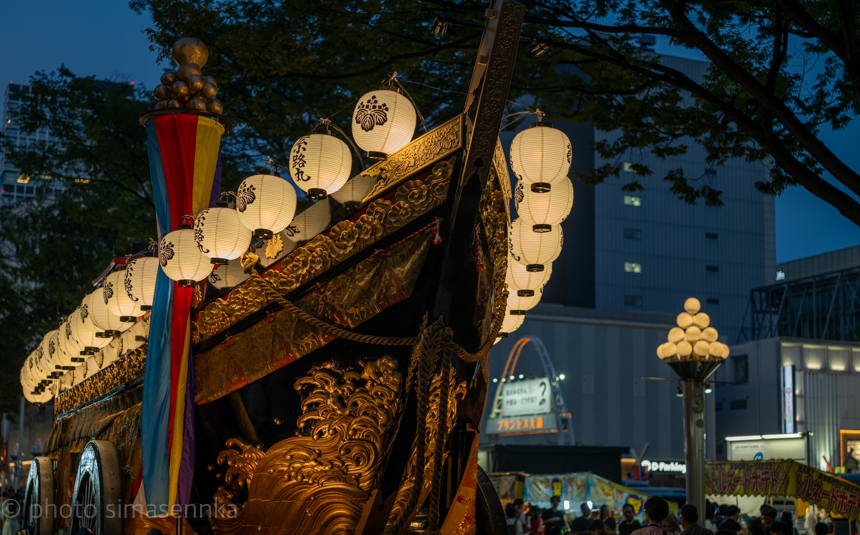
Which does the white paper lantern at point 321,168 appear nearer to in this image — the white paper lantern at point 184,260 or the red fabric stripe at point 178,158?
the white paper lantern at point 184,260

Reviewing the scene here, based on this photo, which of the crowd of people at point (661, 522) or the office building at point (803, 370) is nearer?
the crowd of people at point (661, 522)

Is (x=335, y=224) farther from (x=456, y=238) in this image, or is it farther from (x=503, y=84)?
(x=503, y=84)

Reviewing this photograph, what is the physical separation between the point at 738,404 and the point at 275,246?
A: 132ft

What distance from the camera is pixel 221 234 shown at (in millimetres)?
5598

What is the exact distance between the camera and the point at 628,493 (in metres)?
16.6

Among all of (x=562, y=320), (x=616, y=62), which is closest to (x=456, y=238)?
(x=616, y=62)

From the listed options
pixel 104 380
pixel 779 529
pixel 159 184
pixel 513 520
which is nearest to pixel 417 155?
pixel 159 184

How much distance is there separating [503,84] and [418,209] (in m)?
0.90

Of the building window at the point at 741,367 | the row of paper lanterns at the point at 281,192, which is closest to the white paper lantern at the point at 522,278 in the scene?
the row of paper lanterns at the point at 281,192

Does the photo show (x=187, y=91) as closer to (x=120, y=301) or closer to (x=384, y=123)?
(x=384, y=123)

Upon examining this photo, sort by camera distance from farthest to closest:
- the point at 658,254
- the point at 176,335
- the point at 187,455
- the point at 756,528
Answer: the point at 658,254
the point at 756,528
the point at 176,335
the point at 187,455

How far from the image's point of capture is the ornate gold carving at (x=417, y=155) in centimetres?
495

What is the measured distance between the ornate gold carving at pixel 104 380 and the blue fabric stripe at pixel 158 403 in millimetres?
846

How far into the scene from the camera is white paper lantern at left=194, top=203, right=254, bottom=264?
5.54 m
